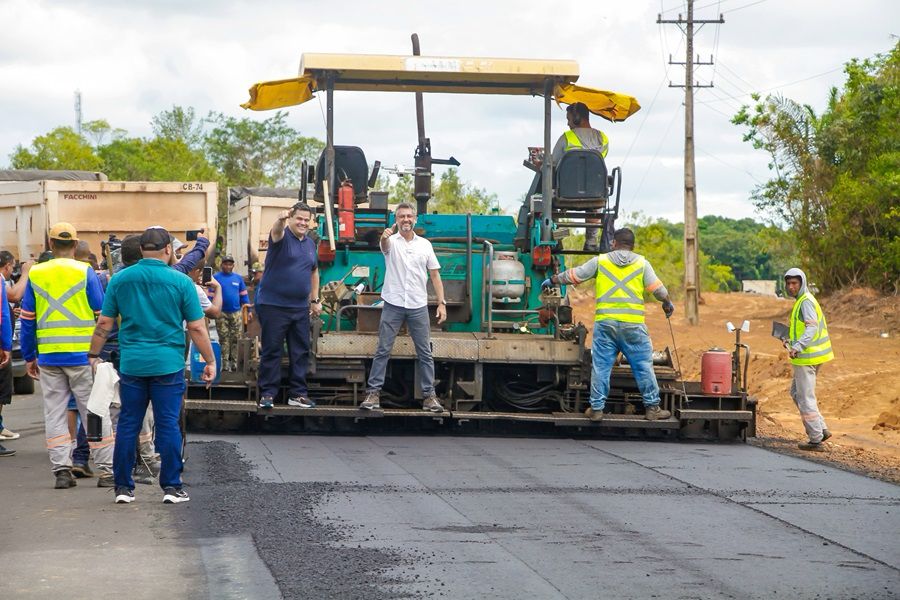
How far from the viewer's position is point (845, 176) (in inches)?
1249

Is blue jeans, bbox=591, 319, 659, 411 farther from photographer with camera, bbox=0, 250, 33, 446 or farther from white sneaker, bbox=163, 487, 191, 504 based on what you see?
photographer with camera, bbox=0, 250, 33, 446

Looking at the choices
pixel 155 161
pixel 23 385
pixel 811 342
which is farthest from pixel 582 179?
pixel 155 161

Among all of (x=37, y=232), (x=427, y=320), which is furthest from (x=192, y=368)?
(x=37, y=232)

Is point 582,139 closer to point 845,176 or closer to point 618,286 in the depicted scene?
point 618,286

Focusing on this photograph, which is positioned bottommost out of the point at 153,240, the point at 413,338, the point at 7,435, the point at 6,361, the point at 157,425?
the point at 7,435

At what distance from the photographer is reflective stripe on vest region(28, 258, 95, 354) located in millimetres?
9484

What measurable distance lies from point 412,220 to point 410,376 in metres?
1.39

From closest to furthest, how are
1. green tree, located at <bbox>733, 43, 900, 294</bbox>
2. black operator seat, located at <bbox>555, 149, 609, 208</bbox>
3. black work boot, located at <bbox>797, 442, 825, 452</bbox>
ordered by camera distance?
black work boot, located at <bbox>797, 442, 825, 452</bbox> < black operator seat, located at <bbox>555, 149, 609, 208</bbox> < green tree, located at <bbox>733, 43, 900, 294</bbox>

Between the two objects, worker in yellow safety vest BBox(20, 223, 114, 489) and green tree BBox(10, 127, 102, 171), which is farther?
green tree BBox(10, 127, 102, 171)

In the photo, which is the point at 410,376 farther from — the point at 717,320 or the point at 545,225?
the point at 717,320

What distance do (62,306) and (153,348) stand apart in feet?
4.86

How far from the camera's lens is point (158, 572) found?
255 inches

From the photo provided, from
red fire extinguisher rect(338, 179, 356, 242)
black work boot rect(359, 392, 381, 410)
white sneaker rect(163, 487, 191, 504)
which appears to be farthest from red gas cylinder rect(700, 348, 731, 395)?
white sneaker rect(163, 487, 191, 504)

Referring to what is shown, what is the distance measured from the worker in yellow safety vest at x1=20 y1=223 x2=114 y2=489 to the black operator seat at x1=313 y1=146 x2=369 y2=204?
357 cm
